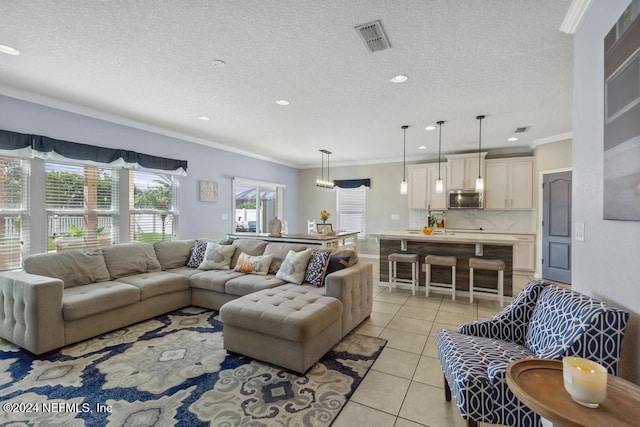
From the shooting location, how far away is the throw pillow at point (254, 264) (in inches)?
155

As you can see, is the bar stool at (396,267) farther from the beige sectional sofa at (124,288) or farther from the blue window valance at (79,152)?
the blue window valance at (79,152)

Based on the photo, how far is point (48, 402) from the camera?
2.00m

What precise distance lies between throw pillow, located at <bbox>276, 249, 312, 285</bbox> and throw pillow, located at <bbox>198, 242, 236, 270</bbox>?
1010mm

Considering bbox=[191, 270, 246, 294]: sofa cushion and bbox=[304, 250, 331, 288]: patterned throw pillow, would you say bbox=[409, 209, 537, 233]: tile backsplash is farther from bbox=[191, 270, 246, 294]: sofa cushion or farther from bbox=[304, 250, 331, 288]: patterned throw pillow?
bbox=[191, 270, 246, 294]: sofa cushion

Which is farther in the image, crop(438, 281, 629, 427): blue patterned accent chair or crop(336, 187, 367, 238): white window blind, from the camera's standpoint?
crop(336, 187, 367, 238): white window blind

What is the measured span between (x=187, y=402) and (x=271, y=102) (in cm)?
327

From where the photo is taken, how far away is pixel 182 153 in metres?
5.38

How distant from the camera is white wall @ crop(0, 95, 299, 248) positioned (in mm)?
3545

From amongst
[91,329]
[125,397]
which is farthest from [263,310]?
[91,329]

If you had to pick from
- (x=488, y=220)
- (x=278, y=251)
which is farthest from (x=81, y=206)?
(x=488, y=220)

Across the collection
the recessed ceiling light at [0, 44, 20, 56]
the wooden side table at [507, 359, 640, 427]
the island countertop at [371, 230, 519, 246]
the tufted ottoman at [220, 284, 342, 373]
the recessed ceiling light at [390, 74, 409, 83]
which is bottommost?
the tufted ottoman at [220, 284, 342, 373]

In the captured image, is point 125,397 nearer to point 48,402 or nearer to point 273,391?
point 48,402

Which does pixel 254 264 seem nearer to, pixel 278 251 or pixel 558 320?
pixel 278 251

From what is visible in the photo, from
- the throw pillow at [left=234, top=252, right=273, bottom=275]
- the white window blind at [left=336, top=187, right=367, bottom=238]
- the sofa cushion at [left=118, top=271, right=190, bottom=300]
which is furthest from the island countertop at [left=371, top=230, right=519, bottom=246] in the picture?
the sofa cushion at [left=118, top=271, right=190, bottom=300]
